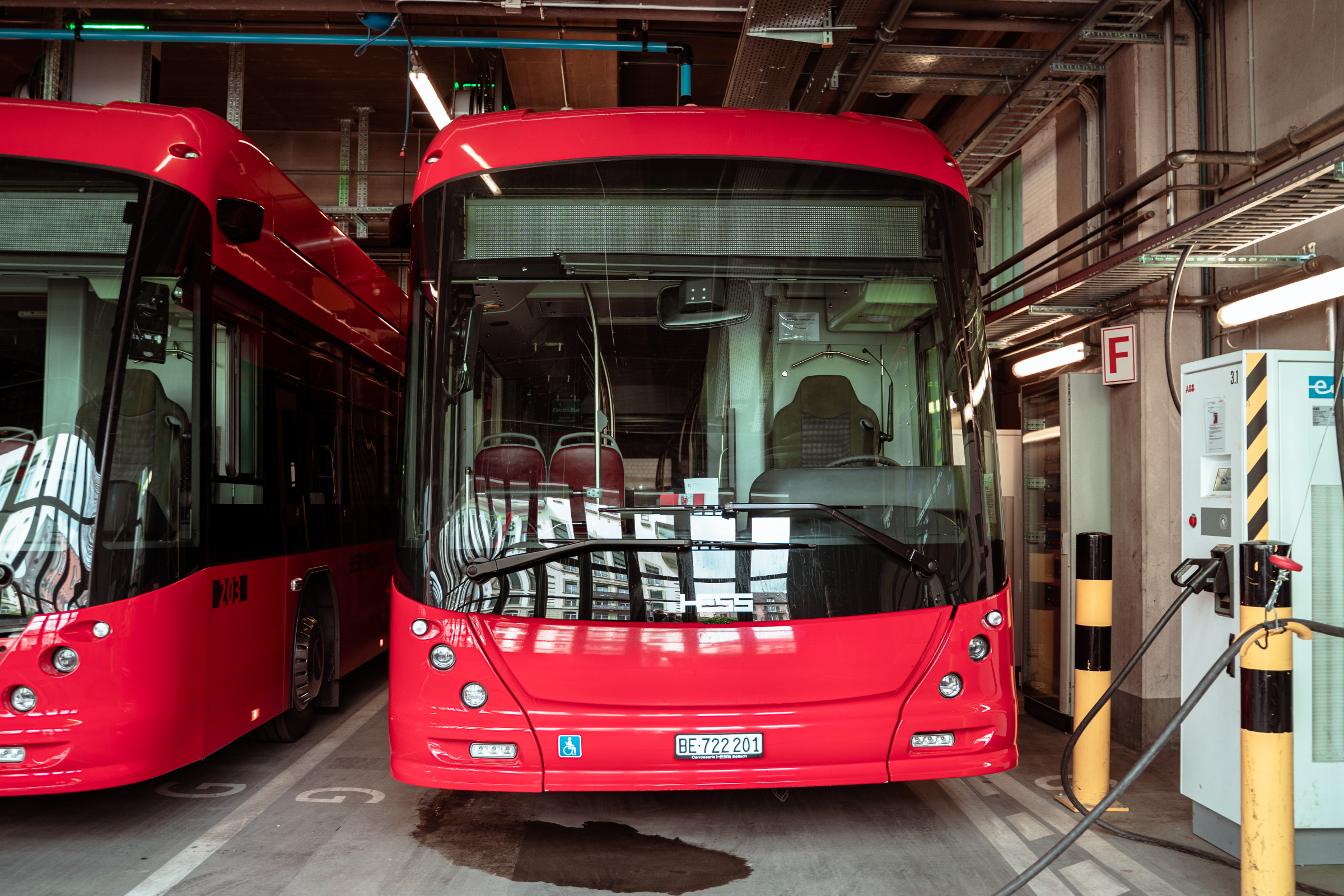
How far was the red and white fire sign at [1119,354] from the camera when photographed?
6395mm

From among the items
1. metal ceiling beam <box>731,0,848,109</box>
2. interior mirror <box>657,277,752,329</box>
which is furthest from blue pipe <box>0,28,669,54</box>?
interior mirror <box>657,277,752,329</box>

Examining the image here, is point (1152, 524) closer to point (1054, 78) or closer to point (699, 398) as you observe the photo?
point (1054, 78)

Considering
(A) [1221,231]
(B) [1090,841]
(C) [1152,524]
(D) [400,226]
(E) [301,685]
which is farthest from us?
(C) [1152,524]

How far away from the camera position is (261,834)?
4398mm

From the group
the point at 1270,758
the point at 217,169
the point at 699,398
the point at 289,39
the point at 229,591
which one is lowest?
the point at 1270,758

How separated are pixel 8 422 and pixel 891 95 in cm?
899

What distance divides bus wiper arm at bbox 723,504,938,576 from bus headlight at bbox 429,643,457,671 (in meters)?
1.24

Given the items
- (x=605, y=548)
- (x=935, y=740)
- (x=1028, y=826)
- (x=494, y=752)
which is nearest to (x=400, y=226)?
(x=605, y=548)

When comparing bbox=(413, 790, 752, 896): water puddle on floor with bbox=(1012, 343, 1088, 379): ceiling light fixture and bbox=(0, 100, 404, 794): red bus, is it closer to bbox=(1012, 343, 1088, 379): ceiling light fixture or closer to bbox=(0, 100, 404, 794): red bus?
bbox=(0, 100, 404, 794): red bus

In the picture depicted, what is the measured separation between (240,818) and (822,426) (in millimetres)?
3312

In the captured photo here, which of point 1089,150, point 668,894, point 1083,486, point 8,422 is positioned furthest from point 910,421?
point 1089,150

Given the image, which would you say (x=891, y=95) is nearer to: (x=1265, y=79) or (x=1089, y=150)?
(x=1089, y=150)

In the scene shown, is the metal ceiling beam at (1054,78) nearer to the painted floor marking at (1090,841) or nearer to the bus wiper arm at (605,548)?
the bus wiper arm at (605,548)

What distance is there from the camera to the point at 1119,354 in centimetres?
648
